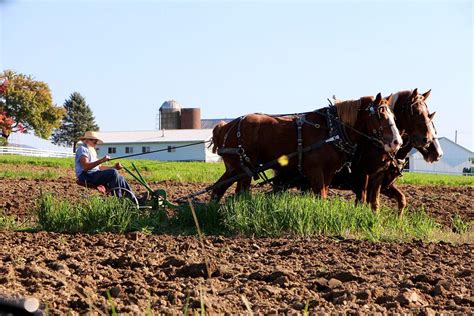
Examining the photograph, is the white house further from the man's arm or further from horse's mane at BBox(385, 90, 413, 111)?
the man's arm

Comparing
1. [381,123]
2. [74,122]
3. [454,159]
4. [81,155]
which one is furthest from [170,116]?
[381,123]

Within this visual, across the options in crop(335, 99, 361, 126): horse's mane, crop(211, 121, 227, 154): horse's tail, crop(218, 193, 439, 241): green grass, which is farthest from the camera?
crop(211, 121, 227, 154): horse's tail

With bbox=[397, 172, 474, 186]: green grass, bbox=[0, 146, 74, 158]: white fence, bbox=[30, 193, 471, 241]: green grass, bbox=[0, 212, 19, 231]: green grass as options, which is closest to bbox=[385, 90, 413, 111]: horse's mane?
bbox=[30, 193, 471, 241]: green grass

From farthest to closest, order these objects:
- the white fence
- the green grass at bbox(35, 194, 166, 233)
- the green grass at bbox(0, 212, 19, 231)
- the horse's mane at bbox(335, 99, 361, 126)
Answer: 1. the white fence
2. the horse's mane at bbox(335, 99, 361, 126)
3. the green grass at bbox(0, 212, 19, 231)
4. the green grass at bbox(35, 194, 166, 233)

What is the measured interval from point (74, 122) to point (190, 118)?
11.9 metres

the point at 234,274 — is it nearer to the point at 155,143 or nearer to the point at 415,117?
the point at 415,117

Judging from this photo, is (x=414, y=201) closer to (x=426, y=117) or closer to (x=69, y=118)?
(x=426, y=117)

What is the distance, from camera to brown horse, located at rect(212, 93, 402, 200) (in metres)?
9.60

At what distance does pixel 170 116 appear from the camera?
241 ft

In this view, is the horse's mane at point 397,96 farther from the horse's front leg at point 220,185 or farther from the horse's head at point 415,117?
the horse's front leg at point 220,185

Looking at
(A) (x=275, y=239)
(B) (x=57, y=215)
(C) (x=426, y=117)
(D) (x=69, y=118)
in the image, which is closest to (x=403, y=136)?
(C) (x=426, y=117)

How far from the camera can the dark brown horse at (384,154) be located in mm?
10047

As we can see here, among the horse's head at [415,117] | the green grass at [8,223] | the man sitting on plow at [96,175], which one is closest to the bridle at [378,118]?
the horse's head at [415,117]

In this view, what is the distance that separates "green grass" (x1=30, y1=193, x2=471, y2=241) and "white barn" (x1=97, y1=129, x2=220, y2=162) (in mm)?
47795
